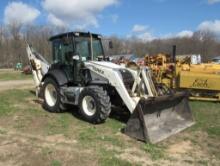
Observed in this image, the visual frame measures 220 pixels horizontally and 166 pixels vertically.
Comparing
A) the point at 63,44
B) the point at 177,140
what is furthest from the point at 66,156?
the point at 63,44

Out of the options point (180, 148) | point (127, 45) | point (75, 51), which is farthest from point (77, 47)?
point (127, 45)

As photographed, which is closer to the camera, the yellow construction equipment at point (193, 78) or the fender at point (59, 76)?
the fender at point (59, 76)

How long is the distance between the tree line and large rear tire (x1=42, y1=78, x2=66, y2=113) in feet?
126

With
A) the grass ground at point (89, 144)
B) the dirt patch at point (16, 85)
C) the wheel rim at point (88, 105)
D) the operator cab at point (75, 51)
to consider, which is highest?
the operator cab at point (75, 51)

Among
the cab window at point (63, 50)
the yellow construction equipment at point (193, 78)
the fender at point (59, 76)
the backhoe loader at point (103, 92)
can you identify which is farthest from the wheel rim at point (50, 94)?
the yellow construction equipment at point (193, 78)

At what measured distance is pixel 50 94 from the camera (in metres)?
9.63

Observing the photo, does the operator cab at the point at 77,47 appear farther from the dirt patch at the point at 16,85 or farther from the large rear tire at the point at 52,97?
the dirt patch at the point at 16,85

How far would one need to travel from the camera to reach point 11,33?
2210 inches

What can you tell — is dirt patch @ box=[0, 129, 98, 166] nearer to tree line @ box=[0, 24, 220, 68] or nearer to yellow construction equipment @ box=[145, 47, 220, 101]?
yellow construction equipment @ box=[145, 47, 220, 101]

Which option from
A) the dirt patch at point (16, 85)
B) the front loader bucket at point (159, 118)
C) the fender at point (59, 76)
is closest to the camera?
the front loader bucket at point (159, 118)

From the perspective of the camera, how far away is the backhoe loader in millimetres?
6720

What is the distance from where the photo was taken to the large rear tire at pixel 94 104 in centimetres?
738

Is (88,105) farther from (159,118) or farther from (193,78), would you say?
(193,78)

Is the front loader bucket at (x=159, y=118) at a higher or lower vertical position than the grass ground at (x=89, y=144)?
higher
